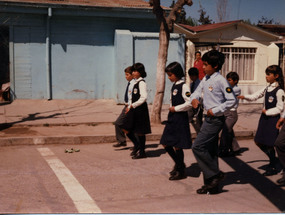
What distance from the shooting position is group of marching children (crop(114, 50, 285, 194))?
513 centimetres

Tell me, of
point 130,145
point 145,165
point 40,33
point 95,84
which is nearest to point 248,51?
point 95,84

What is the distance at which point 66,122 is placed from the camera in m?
10.2

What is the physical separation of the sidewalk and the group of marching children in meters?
1.69

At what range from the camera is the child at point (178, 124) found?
5.72 metres

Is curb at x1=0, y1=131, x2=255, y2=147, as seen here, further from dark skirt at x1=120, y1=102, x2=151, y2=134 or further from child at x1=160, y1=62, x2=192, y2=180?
child at x1=160, y1=62, x2=192, y2=180

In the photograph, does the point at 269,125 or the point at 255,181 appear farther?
the point at 269,125

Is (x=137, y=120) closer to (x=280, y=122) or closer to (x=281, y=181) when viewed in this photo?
(x=280, y=122)

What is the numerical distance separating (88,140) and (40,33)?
652 cm

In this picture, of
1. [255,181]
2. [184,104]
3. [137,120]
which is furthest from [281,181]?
[137,120]

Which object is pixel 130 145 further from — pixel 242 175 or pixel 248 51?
pixel 248 51

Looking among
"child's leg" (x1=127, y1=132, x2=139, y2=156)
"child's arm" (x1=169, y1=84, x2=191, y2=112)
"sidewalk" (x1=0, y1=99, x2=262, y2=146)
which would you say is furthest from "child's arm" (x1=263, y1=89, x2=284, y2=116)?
"sidewalk" (x1=0, y1=99, x2=262, y2=146)

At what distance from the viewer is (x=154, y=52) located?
1418cm

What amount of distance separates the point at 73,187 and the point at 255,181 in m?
2.55

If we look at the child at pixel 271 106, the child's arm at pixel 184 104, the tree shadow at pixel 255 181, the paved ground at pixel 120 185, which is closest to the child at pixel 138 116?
the paved ground at pixel 120 185
